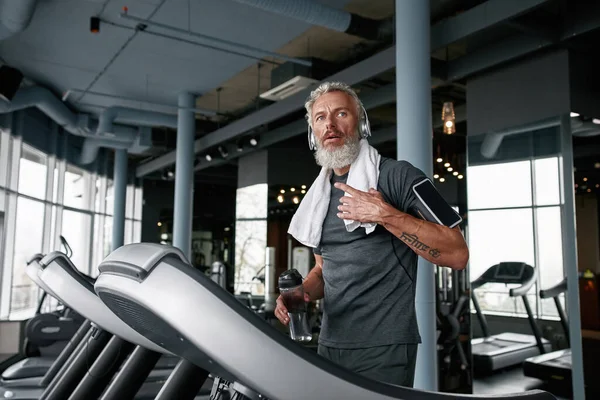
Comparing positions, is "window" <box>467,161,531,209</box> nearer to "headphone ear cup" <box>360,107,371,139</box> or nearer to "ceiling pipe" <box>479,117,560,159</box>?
"ceiling pipe" <box>479,117,560,159</box>

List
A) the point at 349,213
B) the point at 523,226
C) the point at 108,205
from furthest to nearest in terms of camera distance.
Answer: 1. the point at 108,205
2. the point at 523,226
3. the point at 349,213

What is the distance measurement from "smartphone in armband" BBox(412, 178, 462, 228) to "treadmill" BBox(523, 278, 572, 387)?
371 cm

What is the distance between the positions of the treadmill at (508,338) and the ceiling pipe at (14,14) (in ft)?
16.5

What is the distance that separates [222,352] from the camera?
667mm

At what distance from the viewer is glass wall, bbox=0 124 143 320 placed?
26.1 ft

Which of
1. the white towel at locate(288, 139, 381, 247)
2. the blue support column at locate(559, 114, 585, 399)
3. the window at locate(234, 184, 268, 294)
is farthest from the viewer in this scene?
the window at locate(234, 184, 268, 294)

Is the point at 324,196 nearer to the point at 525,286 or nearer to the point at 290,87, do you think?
the point at 525,286

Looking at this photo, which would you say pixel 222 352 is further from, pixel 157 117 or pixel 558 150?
pixel 157 117

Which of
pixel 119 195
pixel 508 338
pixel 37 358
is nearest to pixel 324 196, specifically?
pixel 508 338

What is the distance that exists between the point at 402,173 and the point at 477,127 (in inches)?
166

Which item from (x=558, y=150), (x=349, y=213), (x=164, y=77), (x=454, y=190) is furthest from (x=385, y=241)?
(x=454, y=190)

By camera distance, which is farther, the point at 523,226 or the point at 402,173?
the point at 523,226

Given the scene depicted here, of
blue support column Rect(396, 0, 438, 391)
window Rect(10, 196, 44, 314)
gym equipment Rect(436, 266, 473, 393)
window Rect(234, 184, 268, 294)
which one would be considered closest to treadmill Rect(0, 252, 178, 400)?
blue support column Rect(396, 0, 438, 391)

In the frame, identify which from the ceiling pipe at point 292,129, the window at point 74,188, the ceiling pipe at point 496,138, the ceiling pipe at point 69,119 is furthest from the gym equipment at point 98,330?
the window at point 74,188
